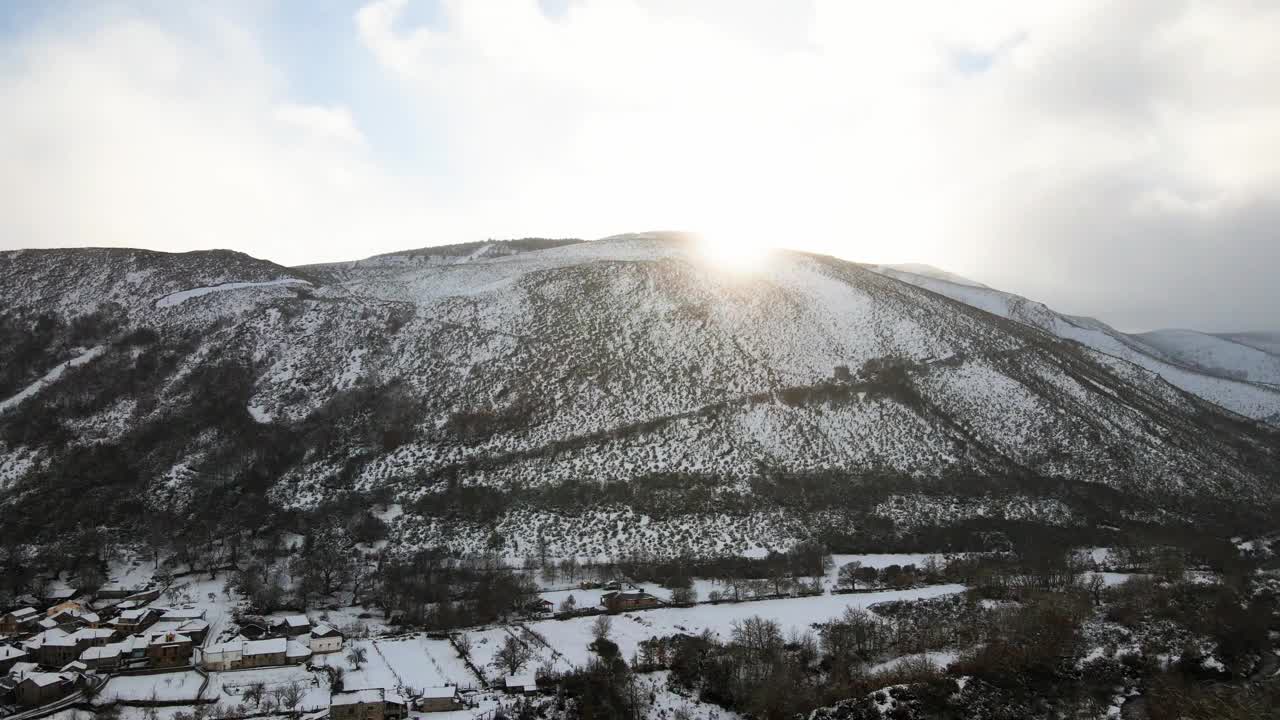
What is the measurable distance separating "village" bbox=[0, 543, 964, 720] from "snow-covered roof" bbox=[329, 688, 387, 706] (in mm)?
66

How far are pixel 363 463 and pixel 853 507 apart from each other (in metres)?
38.5

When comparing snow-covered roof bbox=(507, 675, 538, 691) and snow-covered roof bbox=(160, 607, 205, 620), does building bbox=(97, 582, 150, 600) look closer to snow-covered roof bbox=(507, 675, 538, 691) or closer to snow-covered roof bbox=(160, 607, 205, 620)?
snow-covered roof bbox=(160, 607, 205, 620)

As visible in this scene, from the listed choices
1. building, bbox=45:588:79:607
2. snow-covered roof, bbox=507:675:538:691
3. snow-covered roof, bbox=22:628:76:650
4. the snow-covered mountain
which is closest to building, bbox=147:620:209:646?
snow-covered roof, bbox=22:628:76:650

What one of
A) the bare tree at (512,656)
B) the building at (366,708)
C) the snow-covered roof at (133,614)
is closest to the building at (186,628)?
the snow-covered roof at (133,614)

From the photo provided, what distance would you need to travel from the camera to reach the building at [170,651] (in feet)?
116

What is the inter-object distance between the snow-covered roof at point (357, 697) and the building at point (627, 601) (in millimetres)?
14688

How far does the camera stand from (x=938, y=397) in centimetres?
7238

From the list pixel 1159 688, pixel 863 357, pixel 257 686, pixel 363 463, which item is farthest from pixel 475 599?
pixel 863 357

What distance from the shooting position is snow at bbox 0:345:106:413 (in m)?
61.6

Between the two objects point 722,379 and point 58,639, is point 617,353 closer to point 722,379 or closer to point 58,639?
point 722,379

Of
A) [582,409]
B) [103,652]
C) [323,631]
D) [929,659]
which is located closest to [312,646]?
[323,631]

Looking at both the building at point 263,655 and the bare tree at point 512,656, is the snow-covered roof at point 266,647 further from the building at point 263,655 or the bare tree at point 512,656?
the bare tree at point 512,656

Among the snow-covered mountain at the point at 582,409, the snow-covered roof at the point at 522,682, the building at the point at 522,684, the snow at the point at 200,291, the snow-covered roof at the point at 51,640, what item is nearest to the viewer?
the building at the point at 522,684

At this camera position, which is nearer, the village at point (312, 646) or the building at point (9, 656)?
the village at point (312, 646)
